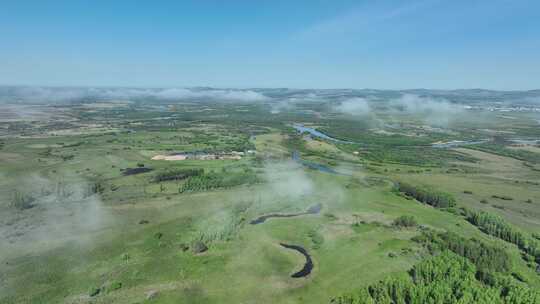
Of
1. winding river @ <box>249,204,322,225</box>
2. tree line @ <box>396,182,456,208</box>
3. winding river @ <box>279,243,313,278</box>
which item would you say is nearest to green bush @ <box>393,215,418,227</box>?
tree line @ <box>396,182,456,208</box>

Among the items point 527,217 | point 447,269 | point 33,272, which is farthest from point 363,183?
point 33,272

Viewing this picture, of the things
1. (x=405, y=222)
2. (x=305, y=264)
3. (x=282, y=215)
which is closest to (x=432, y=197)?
(x=405, y=222)

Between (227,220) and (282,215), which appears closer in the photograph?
(227,220)

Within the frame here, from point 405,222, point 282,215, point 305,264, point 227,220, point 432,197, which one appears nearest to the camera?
point 305,264

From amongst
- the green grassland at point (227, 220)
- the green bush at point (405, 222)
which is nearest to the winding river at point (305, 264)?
the green grassland at point (227, 220)

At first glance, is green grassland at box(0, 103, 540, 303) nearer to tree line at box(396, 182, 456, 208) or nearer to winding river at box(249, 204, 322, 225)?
winding river at box(249, 204, 322, 225)

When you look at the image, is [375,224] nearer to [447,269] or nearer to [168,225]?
[447,269]

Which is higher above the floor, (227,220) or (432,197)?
(432,197)

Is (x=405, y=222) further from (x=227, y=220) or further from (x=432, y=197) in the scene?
(x=227, y=220)
